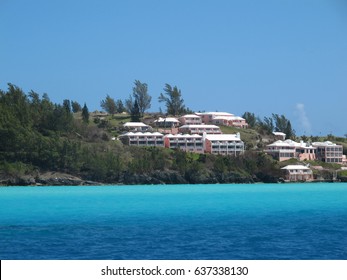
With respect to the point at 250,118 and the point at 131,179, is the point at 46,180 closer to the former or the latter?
the point at 131,179

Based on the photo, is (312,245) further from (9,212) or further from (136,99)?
(136,99)

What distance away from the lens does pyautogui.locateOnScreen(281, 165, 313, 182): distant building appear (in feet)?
384

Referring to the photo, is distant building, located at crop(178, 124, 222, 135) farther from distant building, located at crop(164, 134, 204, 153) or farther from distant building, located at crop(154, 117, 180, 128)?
distant building, located at crop(164, 134, 204, 153)

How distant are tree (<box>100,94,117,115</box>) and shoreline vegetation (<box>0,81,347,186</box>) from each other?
25764 millimetres

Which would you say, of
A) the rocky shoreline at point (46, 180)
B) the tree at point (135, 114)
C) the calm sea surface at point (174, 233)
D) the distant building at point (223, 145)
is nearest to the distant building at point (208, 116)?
the tree at point (135, 114)

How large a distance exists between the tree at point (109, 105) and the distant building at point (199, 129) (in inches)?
890

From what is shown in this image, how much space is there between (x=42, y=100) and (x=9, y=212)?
74213mm

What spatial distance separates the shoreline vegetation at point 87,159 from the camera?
9962 centimetres

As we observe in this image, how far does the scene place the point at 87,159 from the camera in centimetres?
10194

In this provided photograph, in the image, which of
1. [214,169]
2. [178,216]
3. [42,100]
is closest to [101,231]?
[178,216]

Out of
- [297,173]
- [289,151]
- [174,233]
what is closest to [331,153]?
[289,151]

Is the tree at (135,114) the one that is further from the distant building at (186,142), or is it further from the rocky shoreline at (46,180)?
the rocky shoreline at (46,180)

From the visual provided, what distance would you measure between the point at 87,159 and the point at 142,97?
158ft

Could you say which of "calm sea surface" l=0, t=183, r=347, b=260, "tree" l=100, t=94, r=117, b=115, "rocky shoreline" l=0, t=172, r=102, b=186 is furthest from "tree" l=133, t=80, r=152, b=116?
"calm sea surface" l=0, t=183, r=347, b=260
